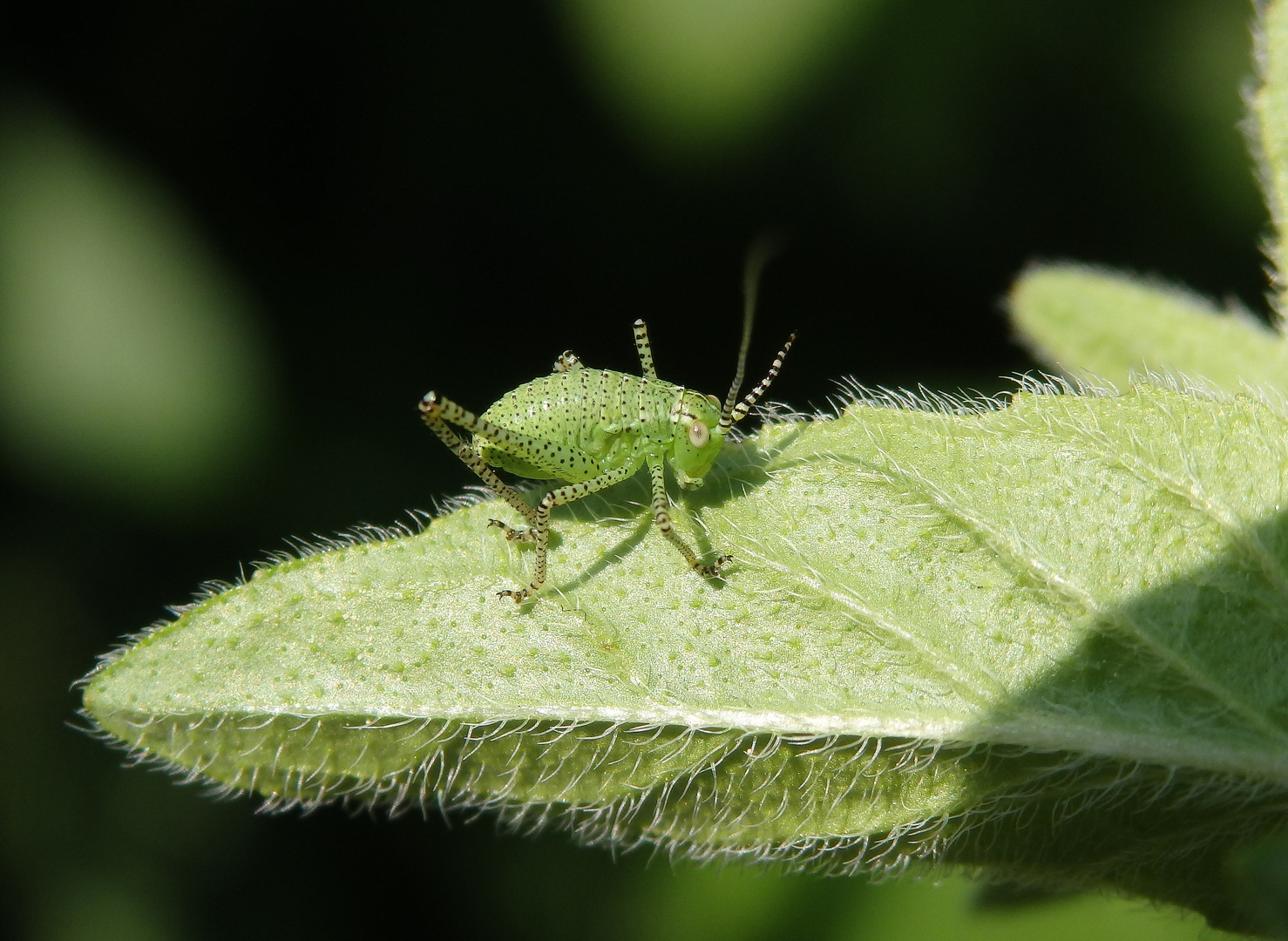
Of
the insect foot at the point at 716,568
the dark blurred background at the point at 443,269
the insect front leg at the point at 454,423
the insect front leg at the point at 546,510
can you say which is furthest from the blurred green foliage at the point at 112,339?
the insect foot at the point at 716,568

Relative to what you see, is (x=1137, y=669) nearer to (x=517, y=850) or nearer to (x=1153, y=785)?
(x=1153, y=785)

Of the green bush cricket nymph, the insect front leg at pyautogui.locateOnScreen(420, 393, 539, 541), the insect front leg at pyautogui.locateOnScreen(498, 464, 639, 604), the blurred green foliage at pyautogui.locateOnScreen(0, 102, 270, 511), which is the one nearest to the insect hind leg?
the green bush cricket nymph

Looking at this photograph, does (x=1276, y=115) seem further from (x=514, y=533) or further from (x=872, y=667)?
A: (x=514, y=533)

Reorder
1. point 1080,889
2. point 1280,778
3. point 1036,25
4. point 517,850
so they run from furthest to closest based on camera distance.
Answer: point 1036,25
point 517,850
point 1080,889
point 1280,778

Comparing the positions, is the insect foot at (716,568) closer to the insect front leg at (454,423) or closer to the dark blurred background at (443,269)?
the insect front leg at (454,423)

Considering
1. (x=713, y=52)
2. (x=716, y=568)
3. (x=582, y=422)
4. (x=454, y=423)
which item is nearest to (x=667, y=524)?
(x=716, y=568)

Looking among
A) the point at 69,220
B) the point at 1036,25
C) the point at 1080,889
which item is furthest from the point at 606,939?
the point at 1036,25

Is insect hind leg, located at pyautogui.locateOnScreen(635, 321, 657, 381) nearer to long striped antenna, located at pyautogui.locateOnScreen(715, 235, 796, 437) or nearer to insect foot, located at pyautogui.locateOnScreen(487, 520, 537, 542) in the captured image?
long striped antenna, located at pyautogui.locateOnScreen(715, 235, 796, 437)
